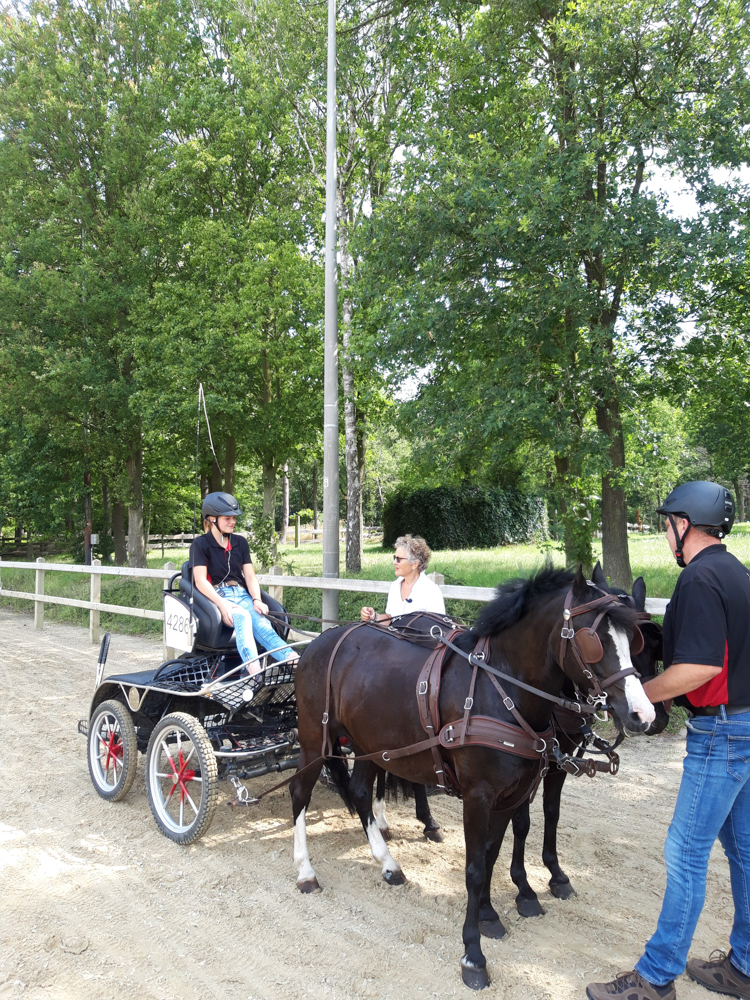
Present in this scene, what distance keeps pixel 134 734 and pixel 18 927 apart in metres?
1.64

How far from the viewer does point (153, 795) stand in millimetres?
4703

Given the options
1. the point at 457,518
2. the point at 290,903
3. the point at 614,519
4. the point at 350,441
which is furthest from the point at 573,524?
the point at 457,518

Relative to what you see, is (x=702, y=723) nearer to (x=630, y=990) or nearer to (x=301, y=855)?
(x=630, y=990)

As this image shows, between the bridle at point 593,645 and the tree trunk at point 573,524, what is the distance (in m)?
7.23

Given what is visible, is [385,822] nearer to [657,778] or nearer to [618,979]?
[618,979]

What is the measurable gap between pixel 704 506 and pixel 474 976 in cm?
225

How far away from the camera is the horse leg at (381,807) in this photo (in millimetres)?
4629

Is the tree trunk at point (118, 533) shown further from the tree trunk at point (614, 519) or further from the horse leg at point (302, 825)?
the horse leg at point (302, 825)

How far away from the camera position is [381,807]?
4.73 m

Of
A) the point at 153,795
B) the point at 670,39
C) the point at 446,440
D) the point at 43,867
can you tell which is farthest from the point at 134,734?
the point at 670,39

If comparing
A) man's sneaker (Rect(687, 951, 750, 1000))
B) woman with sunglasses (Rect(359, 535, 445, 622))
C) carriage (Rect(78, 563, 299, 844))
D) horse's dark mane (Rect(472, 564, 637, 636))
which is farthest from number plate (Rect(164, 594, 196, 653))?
man's sneaker (Rect(687, 951, 750, 1000))

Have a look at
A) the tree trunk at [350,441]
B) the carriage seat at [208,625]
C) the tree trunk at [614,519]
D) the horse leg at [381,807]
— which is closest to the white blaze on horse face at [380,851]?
the horse leg at [381,807]

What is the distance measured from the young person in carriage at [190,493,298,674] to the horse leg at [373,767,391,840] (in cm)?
101

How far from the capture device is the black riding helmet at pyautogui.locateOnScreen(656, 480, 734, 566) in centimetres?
285
